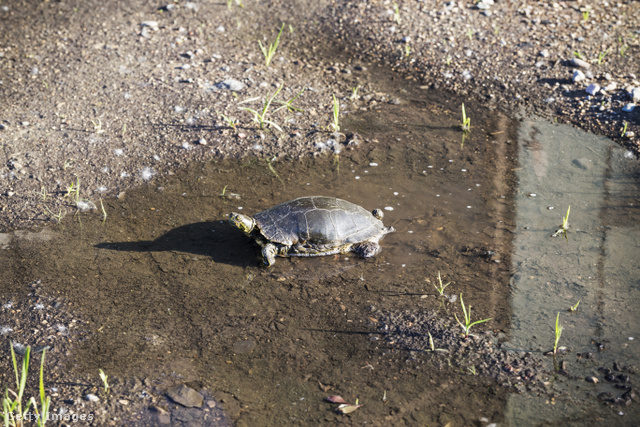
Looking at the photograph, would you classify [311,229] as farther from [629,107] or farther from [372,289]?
Answer: [629,107]

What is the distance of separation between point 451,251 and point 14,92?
6176 millimetres

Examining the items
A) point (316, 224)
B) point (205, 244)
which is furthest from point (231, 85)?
point (316, 224)

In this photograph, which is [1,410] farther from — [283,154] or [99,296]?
[283,154]

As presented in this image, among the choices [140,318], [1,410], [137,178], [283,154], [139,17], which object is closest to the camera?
[1,410]

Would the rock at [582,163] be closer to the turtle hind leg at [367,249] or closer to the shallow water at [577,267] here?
the shallow water at [577,267]

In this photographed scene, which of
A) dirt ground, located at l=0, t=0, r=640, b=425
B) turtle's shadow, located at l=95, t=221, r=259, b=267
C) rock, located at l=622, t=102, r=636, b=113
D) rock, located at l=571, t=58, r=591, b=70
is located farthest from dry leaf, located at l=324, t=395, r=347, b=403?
rock, located at l=571, t=58, r=591, b=70

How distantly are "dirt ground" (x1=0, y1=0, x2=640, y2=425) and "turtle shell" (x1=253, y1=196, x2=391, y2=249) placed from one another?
454 mm

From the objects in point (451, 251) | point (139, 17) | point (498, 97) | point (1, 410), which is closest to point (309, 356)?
point (451, 251)

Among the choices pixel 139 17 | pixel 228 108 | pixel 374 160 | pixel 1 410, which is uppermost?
pixel 139 17

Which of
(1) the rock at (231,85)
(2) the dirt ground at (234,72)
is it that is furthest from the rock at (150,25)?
(1) the rock at (231,85)

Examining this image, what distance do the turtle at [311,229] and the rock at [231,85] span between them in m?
2.79

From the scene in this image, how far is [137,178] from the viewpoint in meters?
6.19

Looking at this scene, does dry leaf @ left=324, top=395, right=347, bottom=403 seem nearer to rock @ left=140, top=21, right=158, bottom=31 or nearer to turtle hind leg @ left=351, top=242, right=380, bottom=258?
turtle hind leg @ left=351, top=242, right=380, bottom=258

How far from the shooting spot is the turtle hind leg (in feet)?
17.0
